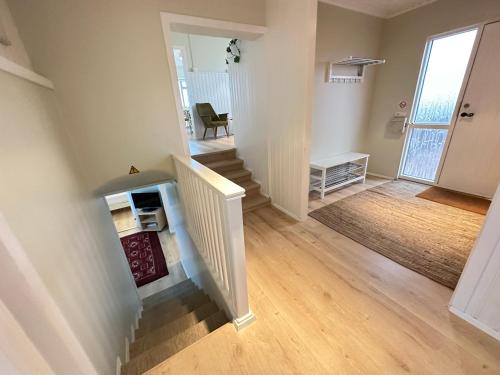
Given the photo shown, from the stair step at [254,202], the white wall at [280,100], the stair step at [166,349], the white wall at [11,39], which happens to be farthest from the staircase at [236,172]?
the white wall at [11,39]

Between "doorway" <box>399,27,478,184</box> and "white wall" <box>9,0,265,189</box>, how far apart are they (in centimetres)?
266

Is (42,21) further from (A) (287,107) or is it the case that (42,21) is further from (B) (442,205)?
(B) (442,205)

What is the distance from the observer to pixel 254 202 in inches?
117

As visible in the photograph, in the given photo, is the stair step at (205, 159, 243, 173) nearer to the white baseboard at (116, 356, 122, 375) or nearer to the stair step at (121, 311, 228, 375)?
the stair step at (121, 311, 228, 375)

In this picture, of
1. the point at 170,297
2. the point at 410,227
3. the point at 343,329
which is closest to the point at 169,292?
the point at 170,297

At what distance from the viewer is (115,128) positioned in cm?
189

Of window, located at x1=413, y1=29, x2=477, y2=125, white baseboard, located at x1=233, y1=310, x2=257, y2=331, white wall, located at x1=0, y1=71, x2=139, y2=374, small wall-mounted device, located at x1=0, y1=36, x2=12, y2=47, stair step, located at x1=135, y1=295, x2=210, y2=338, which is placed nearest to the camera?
white wall, located at x1=0, y1=71, x2=139, y2=374

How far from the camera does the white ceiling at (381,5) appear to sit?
9.08 ft

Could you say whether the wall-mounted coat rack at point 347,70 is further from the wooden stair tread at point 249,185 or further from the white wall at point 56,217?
the white wall at point 56,217

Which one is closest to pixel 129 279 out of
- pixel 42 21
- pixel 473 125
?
pixel 42 21

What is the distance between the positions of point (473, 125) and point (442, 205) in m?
1.14

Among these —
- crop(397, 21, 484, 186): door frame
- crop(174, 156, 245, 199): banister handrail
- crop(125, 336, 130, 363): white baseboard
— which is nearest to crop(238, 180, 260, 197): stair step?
crop(174, 156, 245, 199): banister handrail

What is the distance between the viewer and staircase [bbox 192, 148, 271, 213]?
118 inches

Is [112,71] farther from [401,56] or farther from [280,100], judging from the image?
[401,56]
